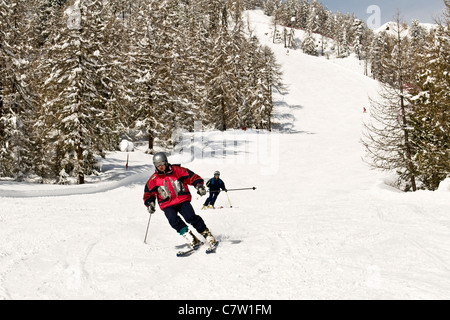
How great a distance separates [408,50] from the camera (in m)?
18.0

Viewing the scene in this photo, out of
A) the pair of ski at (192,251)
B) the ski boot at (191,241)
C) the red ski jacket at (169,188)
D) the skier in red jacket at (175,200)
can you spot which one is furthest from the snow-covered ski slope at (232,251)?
the red ski jacket at (169,188)

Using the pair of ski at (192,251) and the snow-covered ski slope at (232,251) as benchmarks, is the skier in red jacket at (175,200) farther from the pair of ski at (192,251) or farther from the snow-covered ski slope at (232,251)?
the snow-covered ski slope at (232,251)

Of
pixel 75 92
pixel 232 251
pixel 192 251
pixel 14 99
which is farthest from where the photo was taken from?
pixel 14 99

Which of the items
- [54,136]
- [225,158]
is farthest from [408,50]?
[54,136]

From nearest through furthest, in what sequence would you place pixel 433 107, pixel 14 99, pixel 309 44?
pixel 433 107, pixel 14 99, pixel 309 44

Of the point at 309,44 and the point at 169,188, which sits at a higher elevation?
the point at 309,44

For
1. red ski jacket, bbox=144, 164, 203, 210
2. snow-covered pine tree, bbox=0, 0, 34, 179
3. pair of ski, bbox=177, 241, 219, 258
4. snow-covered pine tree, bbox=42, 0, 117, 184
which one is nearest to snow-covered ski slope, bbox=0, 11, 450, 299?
pair of ski, bbox=177, 241, 219, 258

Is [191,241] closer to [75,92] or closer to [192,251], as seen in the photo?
[192,251]

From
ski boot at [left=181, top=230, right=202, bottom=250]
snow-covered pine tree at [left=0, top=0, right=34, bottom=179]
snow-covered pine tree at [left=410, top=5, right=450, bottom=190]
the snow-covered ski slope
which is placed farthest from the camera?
snow-covered pine tree at [left=0, top=0, right=34, bottom=179]

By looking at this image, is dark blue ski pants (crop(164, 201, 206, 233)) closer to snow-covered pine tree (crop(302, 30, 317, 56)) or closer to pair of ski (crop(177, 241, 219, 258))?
pair of ski (crop(177, 241, 219, 258))

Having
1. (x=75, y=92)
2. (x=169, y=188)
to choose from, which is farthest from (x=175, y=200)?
(x=75, y=92)

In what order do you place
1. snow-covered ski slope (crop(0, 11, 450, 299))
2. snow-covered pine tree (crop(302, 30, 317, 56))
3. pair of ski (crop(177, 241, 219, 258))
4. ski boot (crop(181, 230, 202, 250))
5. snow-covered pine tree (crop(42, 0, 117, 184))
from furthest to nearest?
snow-covered pine tree (crop(302, 30, 317, 56)), snow-covered pine tree (crop(42, 0, 117, 184)), ski boot (crop(181, 230, 202, 250)), pair of ski (crop(177, 241, 219, 258)), snow-covered ski slope (crop(0, 11, 450, 299))

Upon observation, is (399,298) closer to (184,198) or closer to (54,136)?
(184,198)
